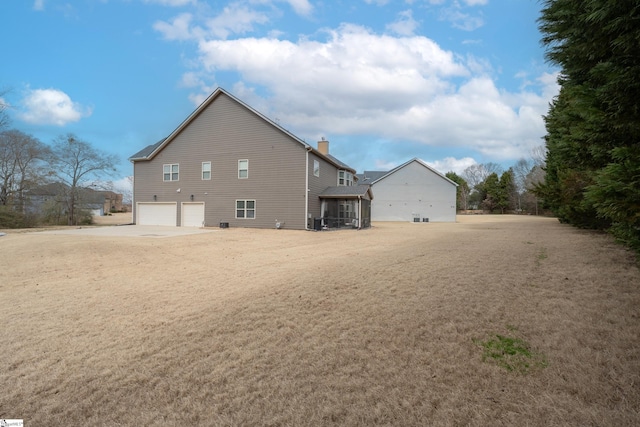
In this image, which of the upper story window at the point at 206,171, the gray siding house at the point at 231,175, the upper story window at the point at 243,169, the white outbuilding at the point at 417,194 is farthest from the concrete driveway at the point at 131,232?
the white outbuilding at the point at 417,194

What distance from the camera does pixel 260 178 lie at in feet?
73.2

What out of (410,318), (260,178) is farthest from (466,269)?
(260,178)

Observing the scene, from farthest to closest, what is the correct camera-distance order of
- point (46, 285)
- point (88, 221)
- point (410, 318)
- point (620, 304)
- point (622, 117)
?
point (88, 221) < point (46, 285) < point (620, 304) < point (410, 318) < point (622, 117)

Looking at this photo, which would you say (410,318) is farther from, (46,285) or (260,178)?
(260,178)

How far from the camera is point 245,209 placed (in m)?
22.6

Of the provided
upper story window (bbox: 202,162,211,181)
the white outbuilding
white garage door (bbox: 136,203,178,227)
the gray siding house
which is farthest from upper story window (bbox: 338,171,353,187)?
white garage door (bbox: 136,203,178,227)

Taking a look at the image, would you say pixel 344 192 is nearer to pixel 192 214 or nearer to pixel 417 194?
pixel 192 214

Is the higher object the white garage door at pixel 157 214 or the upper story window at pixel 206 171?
the upper story window at pixel 206 171

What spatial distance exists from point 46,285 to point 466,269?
28.6 feet

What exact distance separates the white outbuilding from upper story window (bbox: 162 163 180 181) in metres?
20.1

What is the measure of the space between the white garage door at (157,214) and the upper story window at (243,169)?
231 inches

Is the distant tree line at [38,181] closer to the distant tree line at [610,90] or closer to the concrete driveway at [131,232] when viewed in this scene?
the concrete driveway at [131,232]

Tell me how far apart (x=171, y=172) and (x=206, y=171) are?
306 centimetres

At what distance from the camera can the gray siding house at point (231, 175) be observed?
21.6 metres
